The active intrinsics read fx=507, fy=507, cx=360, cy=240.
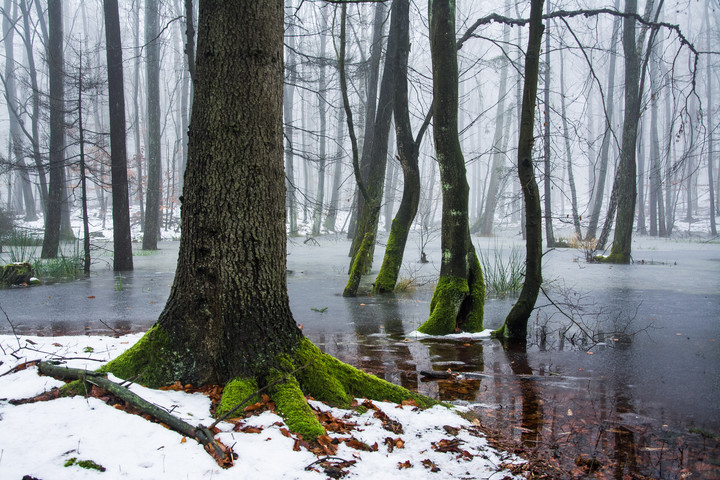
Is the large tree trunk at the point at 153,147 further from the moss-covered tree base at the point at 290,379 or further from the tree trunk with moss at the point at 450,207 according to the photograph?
the moss-covered tree base at the point at 290,379

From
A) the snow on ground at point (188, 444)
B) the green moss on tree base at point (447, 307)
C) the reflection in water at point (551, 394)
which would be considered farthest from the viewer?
the green moss on tree base at point (447, 307)

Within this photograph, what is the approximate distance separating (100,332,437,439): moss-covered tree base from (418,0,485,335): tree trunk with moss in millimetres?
2533

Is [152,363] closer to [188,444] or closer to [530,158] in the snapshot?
[188,444]

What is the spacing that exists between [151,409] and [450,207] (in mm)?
4194

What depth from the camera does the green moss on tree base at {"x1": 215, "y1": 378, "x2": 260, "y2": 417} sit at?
273 centimetres

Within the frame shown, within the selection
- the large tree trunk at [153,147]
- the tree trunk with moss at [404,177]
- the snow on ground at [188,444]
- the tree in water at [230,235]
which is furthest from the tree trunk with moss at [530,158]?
the large tree trunk at [153,147]

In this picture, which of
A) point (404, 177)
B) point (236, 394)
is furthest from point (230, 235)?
point (404, 177)

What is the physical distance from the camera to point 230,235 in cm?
308

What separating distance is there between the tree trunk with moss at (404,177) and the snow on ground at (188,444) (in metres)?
5.87

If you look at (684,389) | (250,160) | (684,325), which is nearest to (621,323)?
(684,325)

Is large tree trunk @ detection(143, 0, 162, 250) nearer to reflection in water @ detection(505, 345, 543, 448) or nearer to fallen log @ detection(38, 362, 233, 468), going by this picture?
reflection in water @ detection(505, 345, 543, 448)

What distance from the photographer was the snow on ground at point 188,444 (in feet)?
6.95

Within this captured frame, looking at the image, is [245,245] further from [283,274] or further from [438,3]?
[438,3]

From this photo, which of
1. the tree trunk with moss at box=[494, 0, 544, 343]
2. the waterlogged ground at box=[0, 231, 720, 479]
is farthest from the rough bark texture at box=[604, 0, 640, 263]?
the tree trunk with moss at box=[494, 0, 544, 343]
